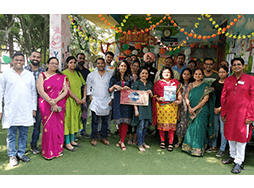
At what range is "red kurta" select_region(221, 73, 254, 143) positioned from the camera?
2.78 m

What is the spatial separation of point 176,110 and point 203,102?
507 millimetres

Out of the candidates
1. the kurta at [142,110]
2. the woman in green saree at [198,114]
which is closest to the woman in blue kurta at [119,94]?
the kurta at [142,110]

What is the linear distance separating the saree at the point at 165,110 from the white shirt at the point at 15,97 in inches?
88.2

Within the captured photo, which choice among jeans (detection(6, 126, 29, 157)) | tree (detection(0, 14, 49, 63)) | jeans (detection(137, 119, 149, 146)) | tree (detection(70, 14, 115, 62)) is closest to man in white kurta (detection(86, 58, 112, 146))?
jeans (detection(137, 119, 149, 146))

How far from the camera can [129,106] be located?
3.52m

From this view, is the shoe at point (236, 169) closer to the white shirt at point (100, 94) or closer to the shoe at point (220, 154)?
the shoe at point (220, 154)

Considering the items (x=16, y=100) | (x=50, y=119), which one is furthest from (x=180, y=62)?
(x=16, y=100)

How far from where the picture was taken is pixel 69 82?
3490 millimetres

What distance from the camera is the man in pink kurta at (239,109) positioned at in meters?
2.79

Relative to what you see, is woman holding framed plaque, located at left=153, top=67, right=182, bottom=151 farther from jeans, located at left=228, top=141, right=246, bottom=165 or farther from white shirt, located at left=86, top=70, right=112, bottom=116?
jeans, located at left=228, top=141, right=246, bottom=165

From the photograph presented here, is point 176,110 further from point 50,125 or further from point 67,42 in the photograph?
point 67,42

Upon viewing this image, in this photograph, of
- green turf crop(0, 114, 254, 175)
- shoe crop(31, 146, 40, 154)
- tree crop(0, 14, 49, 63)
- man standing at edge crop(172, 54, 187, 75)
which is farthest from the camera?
tree crop(0, 14, 49, 63)

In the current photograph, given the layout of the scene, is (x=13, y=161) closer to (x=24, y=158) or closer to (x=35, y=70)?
(x=24, y=158)

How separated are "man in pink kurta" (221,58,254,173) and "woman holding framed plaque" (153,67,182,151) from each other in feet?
2.78
